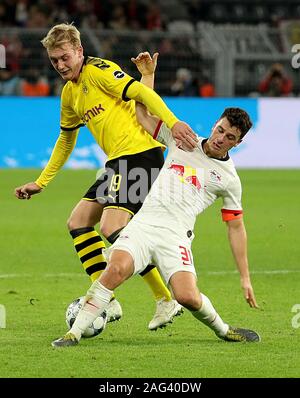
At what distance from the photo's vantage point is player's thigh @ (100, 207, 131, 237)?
25.3 feet

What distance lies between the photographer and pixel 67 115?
827 centimetres

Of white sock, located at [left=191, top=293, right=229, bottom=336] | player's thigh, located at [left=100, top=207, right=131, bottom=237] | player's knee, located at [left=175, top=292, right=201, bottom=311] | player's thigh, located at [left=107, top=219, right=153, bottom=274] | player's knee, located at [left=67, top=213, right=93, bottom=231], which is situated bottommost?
white sock, located at [left=191, top=293, right=229, bottom=336]

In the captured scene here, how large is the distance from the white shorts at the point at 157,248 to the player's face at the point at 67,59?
1424mm

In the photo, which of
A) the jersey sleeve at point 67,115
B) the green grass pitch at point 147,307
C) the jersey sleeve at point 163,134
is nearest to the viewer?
the green grass pitch at point 147,307

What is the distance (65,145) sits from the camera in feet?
27.5

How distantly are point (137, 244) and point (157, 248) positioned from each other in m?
0.15

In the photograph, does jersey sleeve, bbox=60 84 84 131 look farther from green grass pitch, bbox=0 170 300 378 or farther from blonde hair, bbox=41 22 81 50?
green grass pitch, bbox=0 170 300 378

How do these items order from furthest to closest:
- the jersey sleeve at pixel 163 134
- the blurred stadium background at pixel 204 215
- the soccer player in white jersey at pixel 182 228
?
the jersey sleeve at pixel 163 134
the soccer player in white jersey at pixel 182 228
the blurred stadium background at pixel 204 215

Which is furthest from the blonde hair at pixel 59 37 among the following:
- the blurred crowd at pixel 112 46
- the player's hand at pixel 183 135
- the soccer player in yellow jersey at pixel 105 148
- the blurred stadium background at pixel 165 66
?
the blurred crowd at pixel 112 46

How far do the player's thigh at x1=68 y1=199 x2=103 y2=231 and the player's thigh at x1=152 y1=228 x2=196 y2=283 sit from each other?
1120 millimetres

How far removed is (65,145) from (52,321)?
1.41 metres

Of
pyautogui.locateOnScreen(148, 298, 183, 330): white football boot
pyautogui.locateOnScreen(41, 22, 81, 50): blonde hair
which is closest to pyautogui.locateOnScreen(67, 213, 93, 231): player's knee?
pyautogui.locateOnScreen(148, 298, 183, 330): white football boot

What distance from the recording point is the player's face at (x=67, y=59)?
25.0 feet

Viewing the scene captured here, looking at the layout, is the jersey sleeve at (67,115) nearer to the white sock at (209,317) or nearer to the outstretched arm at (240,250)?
the outstretched arm at (240,250)
